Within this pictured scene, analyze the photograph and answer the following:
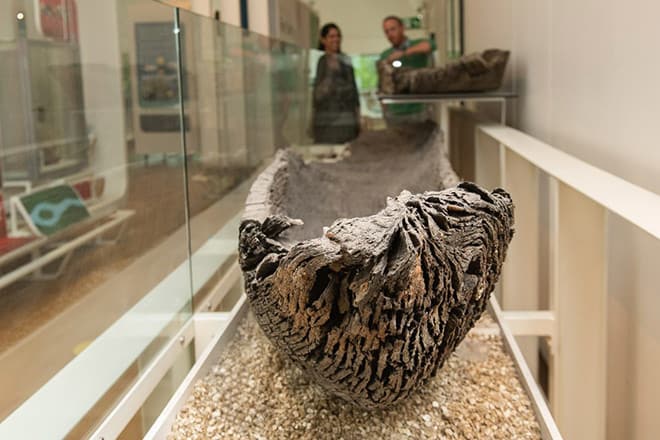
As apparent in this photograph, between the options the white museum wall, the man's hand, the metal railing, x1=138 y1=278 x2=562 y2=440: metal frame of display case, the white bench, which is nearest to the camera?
the white bench

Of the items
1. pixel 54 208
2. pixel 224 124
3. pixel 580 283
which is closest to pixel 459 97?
pixel 224 124

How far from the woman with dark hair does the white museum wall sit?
1.84m

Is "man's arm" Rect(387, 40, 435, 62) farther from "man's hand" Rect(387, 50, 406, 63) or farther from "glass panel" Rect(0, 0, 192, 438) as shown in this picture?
"glass panel" Rect(0, 0, 192, 438)

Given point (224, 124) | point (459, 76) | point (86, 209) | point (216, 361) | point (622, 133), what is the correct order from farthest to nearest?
point (459, 76)
point (224, 124)
point (622, 133)
point (216, 361)
point (86, 209)

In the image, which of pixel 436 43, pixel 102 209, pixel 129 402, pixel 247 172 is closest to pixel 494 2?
pixel 436 43

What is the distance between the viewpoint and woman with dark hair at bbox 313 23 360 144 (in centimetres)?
476

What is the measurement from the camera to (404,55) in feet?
15.6

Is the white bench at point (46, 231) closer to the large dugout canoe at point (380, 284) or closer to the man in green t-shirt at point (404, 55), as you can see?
the large dugout canoe at point (380, 284)

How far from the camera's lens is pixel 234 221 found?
3.28m

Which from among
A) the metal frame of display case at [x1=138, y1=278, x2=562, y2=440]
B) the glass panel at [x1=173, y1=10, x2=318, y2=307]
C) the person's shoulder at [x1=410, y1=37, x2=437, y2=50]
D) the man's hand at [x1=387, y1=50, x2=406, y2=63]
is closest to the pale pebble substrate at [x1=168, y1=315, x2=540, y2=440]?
the metal frame of display case at [x1=138, y1=278, x2=562, y2=440]

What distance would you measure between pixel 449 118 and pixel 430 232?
4.24 meters

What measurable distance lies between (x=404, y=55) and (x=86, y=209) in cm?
329

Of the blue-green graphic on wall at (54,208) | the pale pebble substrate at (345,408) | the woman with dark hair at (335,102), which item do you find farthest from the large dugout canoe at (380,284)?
the woman with dark hair at (335,102)

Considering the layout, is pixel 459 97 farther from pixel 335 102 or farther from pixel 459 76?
pixel 335 102
